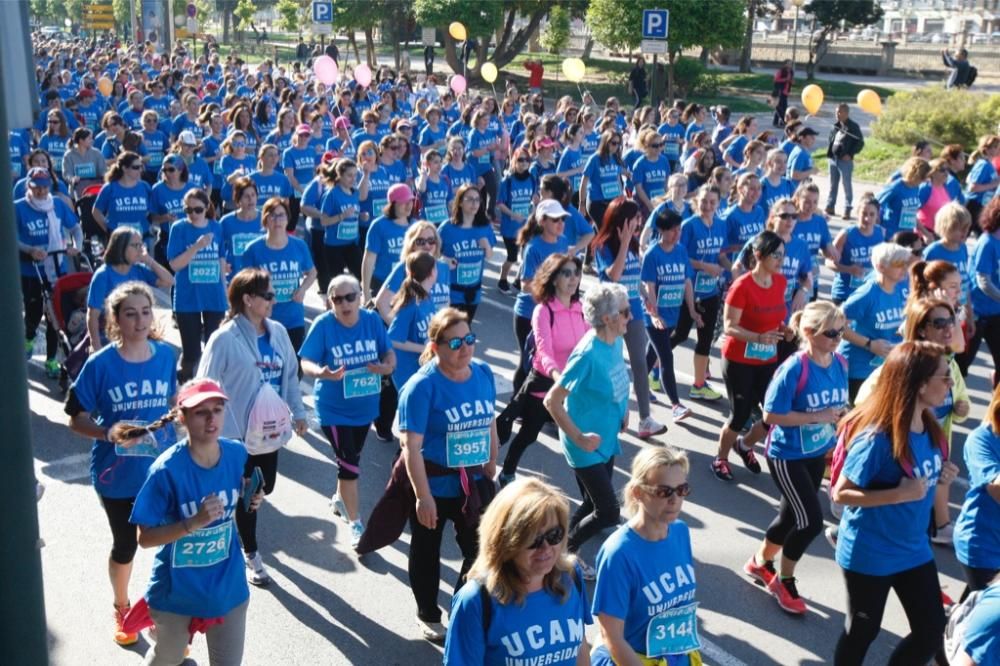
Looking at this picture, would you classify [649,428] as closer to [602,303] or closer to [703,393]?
[703,393]

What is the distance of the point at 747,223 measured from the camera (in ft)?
33.0

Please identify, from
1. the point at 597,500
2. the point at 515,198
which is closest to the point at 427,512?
the point at 597,500

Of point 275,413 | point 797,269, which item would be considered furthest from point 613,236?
point 275,413

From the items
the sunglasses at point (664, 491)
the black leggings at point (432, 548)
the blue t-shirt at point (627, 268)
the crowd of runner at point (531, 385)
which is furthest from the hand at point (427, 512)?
the blue t-shirt at point (627, 268)

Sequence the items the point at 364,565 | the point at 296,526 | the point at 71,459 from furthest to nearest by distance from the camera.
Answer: the point at 71,459
the point at 296,526
the point at 364,565

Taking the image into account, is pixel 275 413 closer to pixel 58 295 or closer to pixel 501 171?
pixel 58 295

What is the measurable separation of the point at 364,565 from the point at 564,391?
5.66 feet

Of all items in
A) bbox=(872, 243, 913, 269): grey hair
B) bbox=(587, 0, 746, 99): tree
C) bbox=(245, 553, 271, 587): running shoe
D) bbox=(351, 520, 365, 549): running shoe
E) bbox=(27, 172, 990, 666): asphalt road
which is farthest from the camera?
bbox=(587, 0, 746, 99): tree

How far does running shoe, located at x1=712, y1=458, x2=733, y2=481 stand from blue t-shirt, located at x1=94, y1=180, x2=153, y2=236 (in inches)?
230

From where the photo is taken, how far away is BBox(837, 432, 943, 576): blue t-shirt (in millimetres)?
4777

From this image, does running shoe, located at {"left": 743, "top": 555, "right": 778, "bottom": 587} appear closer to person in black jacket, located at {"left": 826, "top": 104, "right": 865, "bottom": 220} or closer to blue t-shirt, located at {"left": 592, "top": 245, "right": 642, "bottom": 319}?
blue t-shirt, located at {"left": 592, "top": 245, "right": 642, "bottom": 319}

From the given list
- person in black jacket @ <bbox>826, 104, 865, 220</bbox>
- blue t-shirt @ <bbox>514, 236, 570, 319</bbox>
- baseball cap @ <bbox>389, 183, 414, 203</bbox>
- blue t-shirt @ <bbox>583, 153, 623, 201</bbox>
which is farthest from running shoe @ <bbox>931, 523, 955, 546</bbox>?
person in black jacket @ <bbox>826, 104, 865, 220</bbox>

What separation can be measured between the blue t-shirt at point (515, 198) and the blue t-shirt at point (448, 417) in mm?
7259

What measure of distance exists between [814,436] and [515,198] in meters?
7.24
